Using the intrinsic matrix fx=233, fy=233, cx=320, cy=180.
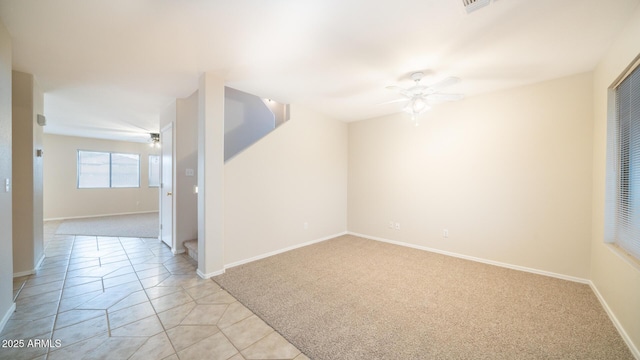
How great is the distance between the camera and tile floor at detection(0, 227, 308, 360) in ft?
5.76

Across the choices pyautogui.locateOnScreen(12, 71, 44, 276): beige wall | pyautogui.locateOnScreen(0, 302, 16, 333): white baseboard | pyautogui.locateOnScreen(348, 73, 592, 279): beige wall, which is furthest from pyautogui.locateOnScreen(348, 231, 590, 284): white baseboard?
pyautogui.locateOnScreen(12, 71, 44, 276): beige wall

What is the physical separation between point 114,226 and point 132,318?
5246 millimetres

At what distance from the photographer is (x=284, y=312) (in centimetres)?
224

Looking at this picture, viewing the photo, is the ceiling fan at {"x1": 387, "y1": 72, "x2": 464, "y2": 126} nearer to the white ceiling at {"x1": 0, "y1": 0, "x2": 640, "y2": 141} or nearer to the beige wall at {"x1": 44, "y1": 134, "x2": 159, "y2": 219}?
the white ceiling at {"x1": 0, "y1": 0, "x2": 640, "y2": 141}

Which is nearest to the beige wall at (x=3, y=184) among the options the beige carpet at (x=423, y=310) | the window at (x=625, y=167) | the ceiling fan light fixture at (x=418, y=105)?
the beige carpet at (x=423, y=310)

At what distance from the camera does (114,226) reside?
6008 mm

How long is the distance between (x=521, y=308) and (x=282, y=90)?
3.86 meters

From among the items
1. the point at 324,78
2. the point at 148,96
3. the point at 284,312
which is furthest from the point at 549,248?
the point at 148,96

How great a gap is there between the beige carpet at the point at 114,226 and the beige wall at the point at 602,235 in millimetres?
6833

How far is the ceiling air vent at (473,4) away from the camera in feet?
5.51

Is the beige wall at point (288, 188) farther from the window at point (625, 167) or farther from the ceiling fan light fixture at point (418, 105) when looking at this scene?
the window at point (625, 167)

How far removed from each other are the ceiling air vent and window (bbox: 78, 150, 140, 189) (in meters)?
9.85

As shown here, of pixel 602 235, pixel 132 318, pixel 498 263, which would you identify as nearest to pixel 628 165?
pixel 602 235

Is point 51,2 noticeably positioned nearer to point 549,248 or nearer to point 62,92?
point 62,92
